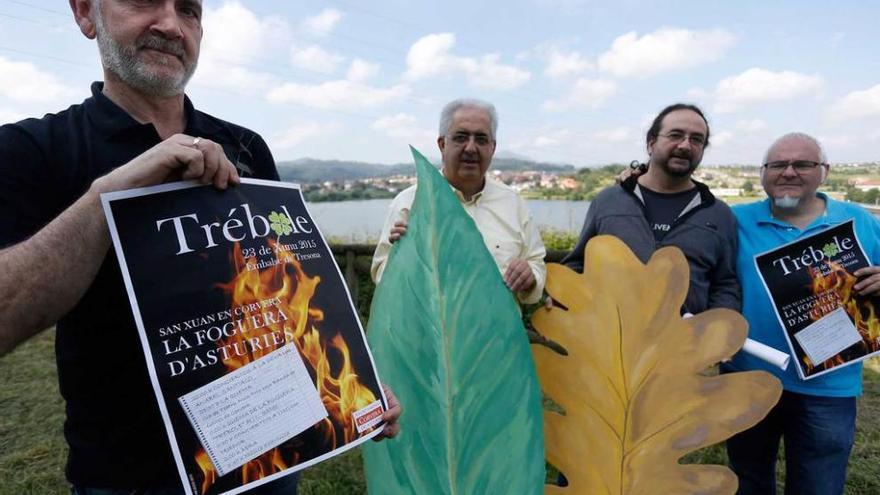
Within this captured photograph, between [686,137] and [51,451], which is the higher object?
[686,137]

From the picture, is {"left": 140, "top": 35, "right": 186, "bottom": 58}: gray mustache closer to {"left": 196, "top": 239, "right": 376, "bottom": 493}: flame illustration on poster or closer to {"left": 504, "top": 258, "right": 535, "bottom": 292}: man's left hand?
{"left": 196, "top": 239, "right": 376, "bottom": 493}: flame illustration on poster

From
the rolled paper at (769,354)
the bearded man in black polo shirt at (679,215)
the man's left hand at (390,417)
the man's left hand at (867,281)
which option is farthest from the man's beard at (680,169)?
the man's left hand at (390,417)

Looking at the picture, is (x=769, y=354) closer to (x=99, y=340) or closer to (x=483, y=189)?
(x=483, y=189)

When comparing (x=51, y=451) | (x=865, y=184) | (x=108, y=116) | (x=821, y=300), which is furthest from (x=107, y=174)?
(x=51, y=451)

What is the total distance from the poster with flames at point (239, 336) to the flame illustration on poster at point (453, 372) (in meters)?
0.19

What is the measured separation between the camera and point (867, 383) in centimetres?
402

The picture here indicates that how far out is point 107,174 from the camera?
82 cm

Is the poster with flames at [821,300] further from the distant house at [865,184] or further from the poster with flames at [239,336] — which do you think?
the poster with flames at [239,336]

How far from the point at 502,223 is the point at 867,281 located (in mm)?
1026

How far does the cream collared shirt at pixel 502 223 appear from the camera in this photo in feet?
5.40

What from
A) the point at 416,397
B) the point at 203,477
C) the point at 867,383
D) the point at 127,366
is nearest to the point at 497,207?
the point at 416,397

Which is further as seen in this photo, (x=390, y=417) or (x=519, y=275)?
(x=519, y=275)

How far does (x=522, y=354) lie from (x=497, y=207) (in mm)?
785

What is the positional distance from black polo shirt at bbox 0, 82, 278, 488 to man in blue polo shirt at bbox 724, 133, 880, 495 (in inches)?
67.9
